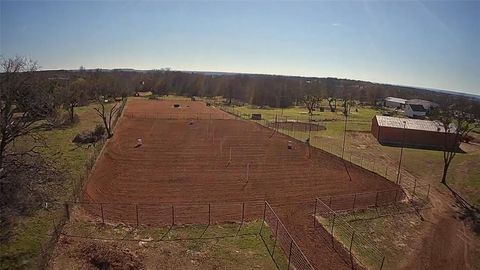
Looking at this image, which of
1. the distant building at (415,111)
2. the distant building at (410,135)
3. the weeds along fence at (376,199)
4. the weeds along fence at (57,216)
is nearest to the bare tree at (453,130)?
the distant building at (410,135)

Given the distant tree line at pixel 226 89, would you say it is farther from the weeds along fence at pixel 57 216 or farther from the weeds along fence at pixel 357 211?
the weeds along fence at pixel 357 211

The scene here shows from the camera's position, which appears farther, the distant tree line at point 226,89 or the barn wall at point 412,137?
the distant tree line at point 226,89

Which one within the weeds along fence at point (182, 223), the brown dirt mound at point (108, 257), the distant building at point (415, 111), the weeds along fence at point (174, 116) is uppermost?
the distant building at point (415, 111)

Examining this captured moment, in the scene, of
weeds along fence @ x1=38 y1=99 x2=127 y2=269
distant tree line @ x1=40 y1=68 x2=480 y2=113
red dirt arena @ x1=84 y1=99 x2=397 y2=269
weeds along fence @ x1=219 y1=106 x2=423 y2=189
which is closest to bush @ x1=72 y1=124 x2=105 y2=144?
red dirt arena @ x1=84 y1=99 x2=397 y2=269

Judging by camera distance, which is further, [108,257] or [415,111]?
[415,111]

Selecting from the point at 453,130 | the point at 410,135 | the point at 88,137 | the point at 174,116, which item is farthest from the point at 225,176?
the point at 174,116

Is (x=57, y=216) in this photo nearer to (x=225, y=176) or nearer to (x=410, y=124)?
(x=225, y=176)
